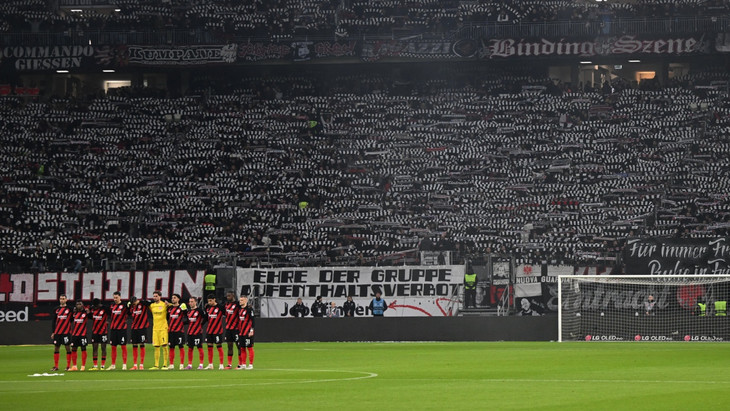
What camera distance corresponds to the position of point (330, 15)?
64.5m

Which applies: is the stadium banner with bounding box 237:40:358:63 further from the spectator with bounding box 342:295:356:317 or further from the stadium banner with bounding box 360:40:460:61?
the spectator with bounding box 342:295:356:317

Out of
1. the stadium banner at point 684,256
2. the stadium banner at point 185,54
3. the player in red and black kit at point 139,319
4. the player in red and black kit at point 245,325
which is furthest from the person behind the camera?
the stadium banner at point 185,54

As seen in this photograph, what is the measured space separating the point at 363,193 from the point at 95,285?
14.7 m

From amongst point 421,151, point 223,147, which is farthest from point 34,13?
point 421,151

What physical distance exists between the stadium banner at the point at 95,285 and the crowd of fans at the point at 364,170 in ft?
5.78

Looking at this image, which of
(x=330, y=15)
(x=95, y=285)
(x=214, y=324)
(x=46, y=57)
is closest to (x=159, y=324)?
(x=214, y=324)

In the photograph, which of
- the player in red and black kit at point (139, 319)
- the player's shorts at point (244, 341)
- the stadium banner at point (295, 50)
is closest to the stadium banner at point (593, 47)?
the stadium banner at point (295, 50)

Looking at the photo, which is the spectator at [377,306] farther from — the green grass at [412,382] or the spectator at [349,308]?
the green grass at [412,382]

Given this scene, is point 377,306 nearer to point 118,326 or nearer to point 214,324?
point 118,326

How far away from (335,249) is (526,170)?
10.6 metres

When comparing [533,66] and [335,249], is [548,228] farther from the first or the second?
[533,66]

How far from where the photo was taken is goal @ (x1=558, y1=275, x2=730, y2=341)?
3984 centimetres

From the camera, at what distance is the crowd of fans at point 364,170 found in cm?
5084

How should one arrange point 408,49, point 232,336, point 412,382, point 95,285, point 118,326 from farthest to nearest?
point 408,49 < point 95,285 < point 118,326 < point 232,336 < point 412,382
